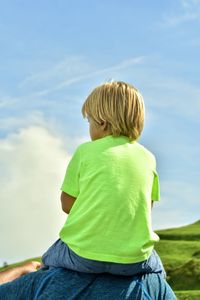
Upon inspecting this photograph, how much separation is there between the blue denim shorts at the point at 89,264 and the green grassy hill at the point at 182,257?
77.2 feet

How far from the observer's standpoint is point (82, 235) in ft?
13.9

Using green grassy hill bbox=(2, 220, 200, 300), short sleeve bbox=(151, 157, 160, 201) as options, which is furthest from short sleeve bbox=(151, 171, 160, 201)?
green grassy hill bbox=(2, 220, 200, 300)

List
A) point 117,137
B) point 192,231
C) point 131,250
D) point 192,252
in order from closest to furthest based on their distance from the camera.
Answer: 1. point 131,250
2. point 117,137
3. point 192,252
4. point 192,231

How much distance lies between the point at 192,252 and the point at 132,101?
131 feet

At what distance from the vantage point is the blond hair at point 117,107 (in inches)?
171

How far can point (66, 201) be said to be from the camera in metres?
4.41

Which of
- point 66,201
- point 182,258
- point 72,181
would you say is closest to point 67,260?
point 66,201

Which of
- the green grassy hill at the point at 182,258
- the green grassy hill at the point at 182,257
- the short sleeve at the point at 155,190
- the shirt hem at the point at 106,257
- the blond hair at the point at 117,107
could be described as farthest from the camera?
the green grassy hill at the point at 182,257

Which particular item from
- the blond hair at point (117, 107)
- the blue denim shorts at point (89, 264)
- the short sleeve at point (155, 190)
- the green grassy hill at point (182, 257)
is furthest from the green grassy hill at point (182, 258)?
the blond hair at point (117, 107)

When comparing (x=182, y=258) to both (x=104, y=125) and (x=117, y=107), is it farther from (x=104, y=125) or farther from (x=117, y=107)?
(x=117, y=107)

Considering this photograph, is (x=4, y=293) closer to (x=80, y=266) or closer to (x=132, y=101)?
(x=80, y=266)

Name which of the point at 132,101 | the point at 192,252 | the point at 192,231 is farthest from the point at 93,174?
the point at 192,231

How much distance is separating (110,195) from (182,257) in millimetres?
38806

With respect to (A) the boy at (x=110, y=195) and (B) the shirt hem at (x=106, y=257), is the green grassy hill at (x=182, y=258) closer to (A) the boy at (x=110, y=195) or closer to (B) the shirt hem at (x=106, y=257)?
(A) the boy at (x=110, y=195)
